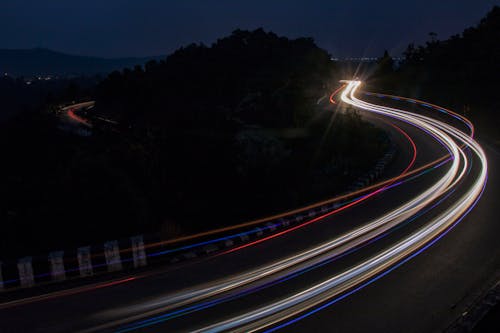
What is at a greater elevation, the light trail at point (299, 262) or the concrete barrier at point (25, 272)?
the concrete barrier at point (25, 272)

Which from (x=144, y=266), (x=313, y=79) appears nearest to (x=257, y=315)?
(x=144, y=266)

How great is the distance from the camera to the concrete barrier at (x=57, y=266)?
25.4 feet

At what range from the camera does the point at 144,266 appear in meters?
8.53

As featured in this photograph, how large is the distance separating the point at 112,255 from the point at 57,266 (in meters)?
1.03

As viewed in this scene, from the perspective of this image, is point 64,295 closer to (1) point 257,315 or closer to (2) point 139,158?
(1) point 257,315

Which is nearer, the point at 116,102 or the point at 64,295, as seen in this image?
the point at 64,295

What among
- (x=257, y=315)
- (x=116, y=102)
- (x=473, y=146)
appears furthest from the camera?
(x=116, y=102)

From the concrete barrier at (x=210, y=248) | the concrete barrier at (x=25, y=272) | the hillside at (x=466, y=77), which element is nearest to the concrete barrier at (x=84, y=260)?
the concrete barrier at (x=25, y=272)

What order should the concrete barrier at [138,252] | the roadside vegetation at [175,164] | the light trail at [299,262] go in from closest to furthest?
the light trail at [299,262] < the concrete barrier at [138,252] < the roadside vegetation at [175,164]

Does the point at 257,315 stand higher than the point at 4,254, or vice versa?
the point at 4,254

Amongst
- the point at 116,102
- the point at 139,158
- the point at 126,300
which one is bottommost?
the point at 126,300

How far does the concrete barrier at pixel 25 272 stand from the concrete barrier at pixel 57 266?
0.35 metres

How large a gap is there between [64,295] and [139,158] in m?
8.09

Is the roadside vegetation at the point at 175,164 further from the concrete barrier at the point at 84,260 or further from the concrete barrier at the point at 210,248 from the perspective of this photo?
the concrete barrier at the point at 84,260
